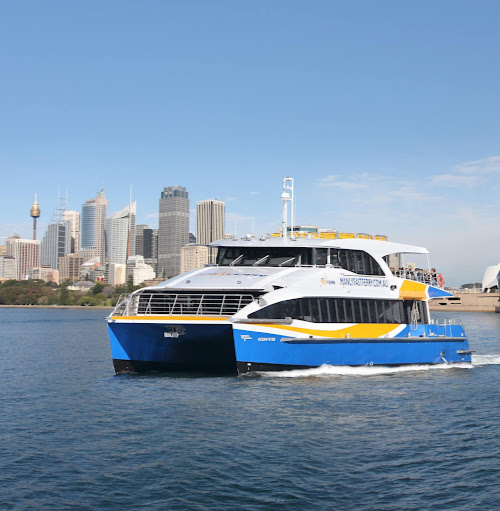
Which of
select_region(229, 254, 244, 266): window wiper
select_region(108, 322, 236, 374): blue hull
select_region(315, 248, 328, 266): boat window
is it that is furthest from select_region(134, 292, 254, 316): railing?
select_region(315, 248, 328, 266): boat window

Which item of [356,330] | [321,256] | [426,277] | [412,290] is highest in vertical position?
[321,256]

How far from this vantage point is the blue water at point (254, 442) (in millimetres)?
13578

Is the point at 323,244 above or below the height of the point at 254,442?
above

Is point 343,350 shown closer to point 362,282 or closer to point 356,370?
point 356,370

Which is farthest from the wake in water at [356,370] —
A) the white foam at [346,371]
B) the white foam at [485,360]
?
the white foam at [485,360]

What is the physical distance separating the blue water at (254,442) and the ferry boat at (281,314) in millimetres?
1081

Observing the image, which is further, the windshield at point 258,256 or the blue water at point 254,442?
the windshield at point 258,256

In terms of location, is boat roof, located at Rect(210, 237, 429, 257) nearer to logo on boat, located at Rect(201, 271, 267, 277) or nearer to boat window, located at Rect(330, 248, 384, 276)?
boat window, located at Rect(330, 248, 384, 276)

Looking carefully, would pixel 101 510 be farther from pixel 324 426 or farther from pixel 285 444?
pixel 324 426

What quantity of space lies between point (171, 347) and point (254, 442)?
10000 millimetres

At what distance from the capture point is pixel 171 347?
2666 centimetres

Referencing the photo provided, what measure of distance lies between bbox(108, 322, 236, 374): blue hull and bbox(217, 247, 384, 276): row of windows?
442 cm

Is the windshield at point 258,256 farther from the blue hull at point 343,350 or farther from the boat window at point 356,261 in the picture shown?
the blue hull at point 343,350

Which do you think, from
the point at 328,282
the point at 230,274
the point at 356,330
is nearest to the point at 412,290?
the point at 356,330
